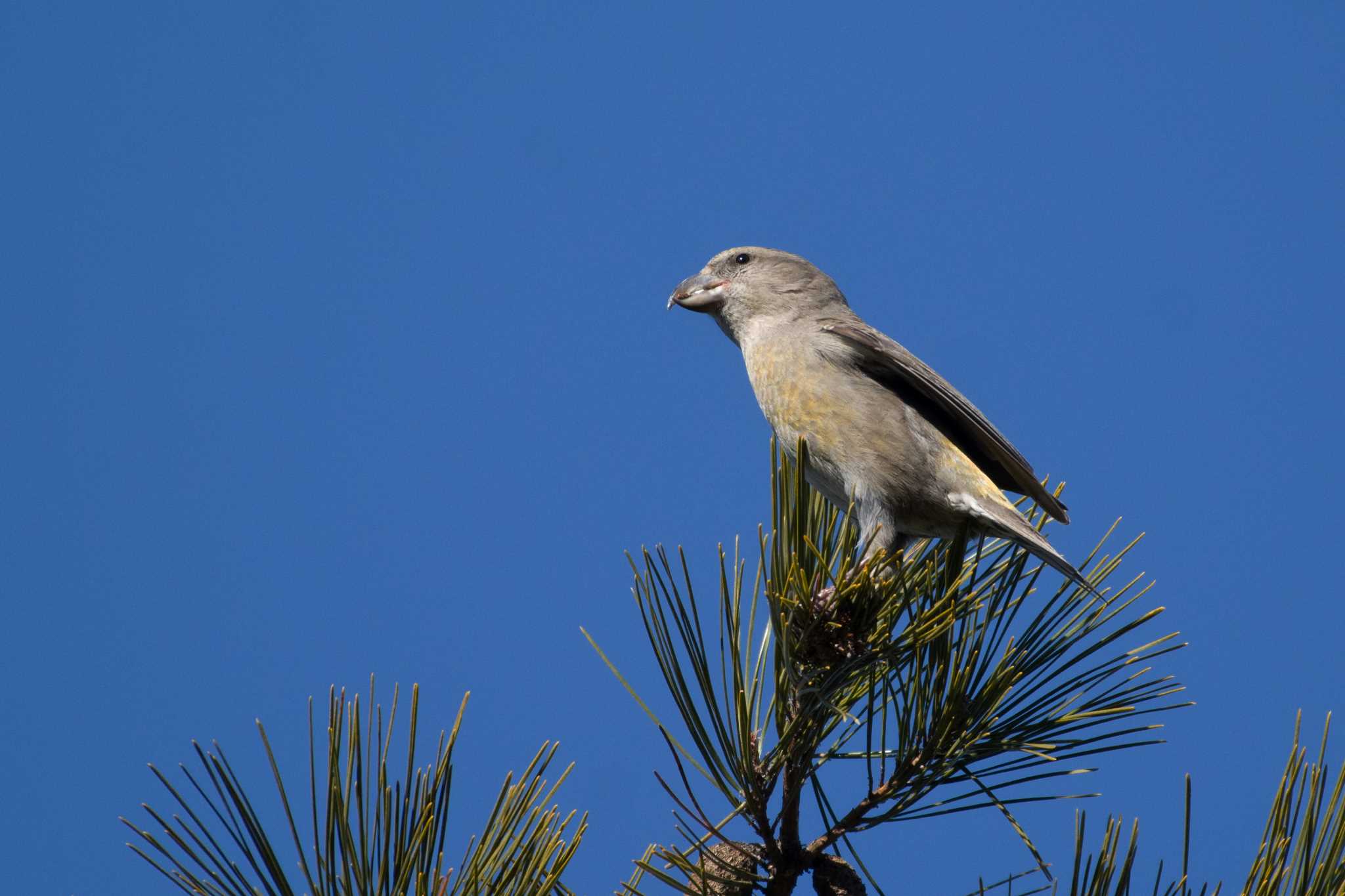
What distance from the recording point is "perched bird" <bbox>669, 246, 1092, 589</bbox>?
422cm

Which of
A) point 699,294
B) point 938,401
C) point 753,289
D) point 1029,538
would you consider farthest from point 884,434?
point 699,294

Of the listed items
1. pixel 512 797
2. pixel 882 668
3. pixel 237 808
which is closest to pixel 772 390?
pixel 882 668

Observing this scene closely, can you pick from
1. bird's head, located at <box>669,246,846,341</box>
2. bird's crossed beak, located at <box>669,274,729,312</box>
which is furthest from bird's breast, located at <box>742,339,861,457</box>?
bird's crossed beak, located at <box>669,274,729,312</box>

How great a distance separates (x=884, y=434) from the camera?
173 inches

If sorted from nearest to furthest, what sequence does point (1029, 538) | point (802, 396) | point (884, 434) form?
point (1029, 538), point (884, 434), point (802, 396)

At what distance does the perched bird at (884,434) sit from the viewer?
422cm

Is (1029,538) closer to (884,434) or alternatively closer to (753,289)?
(884,434)

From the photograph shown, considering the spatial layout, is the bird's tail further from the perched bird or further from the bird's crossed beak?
the bird's crossed beak

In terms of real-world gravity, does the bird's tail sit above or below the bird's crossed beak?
below

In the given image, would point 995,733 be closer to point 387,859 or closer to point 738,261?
point 387,859

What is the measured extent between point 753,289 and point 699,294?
0.83 feet

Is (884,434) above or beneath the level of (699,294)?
beneath

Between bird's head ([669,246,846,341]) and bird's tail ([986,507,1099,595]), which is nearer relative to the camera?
bird's tail ([986,507,1099,595])

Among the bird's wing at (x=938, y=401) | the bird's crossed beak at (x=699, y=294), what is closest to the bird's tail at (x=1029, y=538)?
the bird's wing at (x=938, y=401)
